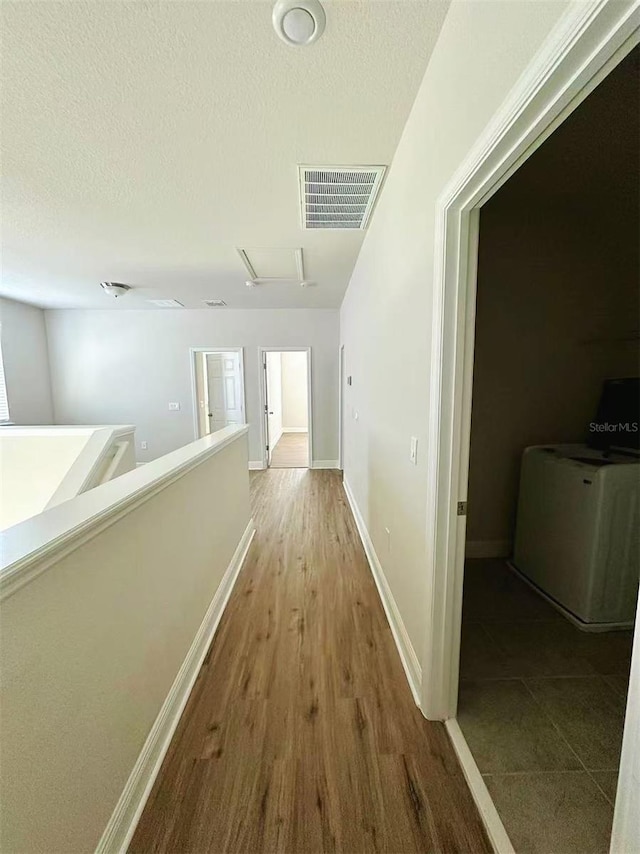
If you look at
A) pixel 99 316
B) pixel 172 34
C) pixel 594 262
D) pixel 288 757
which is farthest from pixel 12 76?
pixel 99 316

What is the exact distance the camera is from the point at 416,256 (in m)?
1.46

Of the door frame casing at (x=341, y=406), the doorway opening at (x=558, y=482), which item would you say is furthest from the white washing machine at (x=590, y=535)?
the door frame casing at (x=341, y=406)

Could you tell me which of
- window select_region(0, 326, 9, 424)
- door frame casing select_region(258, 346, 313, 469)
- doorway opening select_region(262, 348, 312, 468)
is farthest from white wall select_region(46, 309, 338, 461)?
doorway opening select_region(262, 348, 312, 468)

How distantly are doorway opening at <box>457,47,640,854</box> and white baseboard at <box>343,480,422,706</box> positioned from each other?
21 centimetres

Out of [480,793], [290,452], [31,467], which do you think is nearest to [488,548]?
[480,793]

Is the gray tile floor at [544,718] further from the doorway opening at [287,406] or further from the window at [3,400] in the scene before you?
the window at [3,400]

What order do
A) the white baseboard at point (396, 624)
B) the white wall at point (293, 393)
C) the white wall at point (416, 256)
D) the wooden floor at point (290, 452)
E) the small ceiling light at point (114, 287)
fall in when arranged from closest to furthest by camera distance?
the white wall at point (416, 256) → the white baseboard at point (396, 624) → the small ceiling light at point (114, 287) → the wooden floor at point (290, 452) → the white wall at point (293, 393)

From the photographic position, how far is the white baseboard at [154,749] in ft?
3.15

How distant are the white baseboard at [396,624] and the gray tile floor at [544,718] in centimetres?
21

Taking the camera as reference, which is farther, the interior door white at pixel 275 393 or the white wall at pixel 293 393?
the white wall at pixel 293 393

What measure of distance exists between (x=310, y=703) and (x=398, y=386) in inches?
61.0

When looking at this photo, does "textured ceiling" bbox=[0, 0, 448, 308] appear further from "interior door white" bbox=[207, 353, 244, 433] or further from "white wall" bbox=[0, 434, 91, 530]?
"interior door white" bbox=[207, 353, 244, 433]

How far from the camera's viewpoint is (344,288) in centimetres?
417

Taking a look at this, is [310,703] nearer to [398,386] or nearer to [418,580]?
[418,580]
